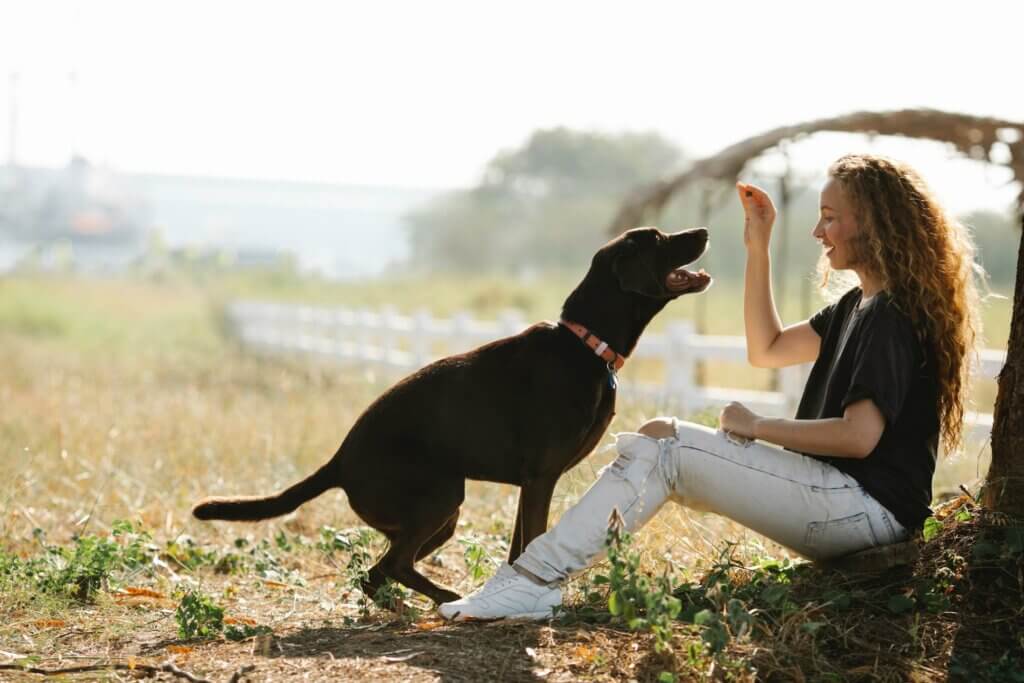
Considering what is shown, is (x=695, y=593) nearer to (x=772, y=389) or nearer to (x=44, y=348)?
(x=772, y=389)

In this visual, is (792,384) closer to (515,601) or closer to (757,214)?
(757,214)

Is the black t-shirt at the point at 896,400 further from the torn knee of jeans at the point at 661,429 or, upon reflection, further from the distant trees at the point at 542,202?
the distant trees at the point at 542,202

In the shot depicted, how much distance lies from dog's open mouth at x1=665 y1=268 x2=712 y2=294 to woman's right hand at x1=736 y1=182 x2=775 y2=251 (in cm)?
23

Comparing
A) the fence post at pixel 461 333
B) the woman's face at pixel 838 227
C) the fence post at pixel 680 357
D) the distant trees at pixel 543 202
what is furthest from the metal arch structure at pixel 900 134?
the distant trees at pixel 543 202

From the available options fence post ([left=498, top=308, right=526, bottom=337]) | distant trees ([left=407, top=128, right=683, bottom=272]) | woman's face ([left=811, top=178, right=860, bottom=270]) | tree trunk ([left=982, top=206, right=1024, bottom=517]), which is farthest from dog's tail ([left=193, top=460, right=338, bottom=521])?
distant trees ([left=407, top=128, right=683, bottom=272])

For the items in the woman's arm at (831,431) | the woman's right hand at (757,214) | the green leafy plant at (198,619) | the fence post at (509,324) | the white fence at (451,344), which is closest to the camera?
the woman's arm at (831,431)

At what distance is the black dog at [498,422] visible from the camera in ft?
12.8

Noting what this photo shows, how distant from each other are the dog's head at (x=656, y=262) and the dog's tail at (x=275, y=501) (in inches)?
48.1

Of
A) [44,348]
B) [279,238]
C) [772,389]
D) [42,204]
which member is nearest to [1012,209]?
[772,389]

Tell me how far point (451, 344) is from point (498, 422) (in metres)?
9.10

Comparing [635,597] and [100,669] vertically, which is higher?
[635,597]

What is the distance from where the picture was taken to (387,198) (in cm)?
9419

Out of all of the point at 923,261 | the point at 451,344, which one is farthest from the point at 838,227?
the point at 451,344

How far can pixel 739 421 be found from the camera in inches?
142
